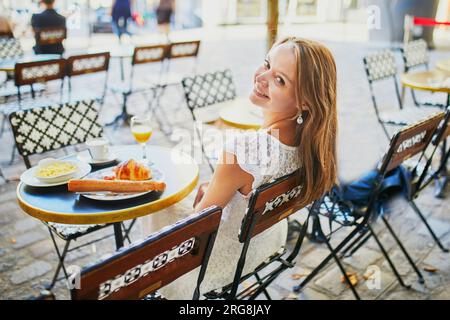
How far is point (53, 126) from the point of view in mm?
2969

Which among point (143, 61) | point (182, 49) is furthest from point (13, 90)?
point (182, 49)

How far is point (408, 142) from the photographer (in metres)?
2.46

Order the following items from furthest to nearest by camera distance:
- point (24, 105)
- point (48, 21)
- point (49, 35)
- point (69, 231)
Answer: point (48, 21) → point (49, 35) → point (24, 105) → point (69, 231)

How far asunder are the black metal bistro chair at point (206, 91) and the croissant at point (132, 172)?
1.66 m

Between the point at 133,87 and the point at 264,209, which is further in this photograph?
the point at 133,87

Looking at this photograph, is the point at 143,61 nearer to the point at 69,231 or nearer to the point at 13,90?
the point at 13,90

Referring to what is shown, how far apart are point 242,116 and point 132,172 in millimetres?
1475

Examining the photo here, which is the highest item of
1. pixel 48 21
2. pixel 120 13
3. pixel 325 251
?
pixel 120 13

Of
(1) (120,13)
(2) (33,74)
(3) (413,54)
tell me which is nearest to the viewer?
(2) (33,74)

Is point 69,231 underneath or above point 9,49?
underneath

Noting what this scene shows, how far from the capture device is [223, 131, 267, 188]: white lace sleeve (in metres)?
1.85

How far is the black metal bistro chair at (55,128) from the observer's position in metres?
2.76

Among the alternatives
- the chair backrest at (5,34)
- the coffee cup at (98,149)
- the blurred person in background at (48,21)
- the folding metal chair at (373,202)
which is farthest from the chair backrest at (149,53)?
the folding metal chair at (373,202)

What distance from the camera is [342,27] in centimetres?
1888
